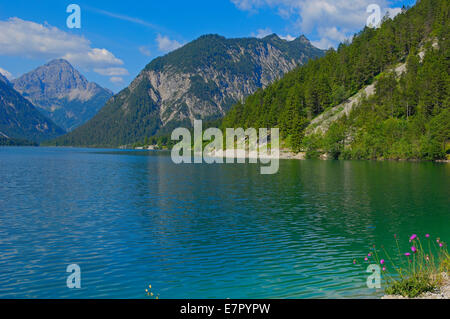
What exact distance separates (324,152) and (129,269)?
5520 inches

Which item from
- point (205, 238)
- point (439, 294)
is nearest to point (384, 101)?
point (205, 238)

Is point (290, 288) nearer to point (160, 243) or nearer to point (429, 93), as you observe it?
point (160, 243)

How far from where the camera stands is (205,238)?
27.5 m

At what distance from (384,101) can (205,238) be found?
149 meters

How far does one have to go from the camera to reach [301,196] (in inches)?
1903

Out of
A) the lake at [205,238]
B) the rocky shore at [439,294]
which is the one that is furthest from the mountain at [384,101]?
the rocky shore at [439,294]

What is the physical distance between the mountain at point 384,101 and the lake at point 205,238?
87100 millimetres

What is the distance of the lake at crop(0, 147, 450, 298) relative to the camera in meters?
18.2

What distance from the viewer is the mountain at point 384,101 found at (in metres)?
131

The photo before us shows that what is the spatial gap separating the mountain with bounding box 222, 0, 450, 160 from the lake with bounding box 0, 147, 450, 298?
286ft

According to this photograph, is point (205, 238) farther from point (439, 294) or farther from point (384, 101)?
point (384, 101)

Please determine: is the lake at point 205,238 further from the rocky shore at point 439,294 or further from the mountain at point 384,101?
the mountain at point 384,101

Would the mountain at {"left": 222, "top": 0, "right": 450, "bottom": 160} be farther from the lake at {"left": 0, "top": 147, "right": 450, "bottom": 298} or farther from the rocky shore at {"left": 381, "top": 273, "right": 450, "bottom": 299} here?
the rocky shore at {"left": 381, "top": 273, "right": 450, "bottom": 299}
